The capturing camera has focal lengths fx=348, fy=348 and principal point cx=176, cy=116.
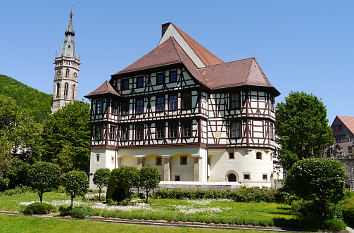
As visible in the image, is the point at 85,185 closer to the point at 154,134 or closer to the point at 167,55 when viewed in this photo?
the point at 154,134

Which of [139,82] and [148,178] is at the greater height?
[139,82]

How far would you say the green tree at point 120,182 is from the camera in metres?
25.2

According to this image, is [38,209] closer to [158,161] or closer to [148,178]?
[148,178]

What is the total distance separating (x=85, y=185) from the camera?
21484mm

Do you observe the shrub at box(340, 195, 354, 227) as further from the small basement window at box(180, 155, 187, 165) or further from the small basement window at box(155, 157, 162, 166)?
the small basement window at box(155, 157, 162, 166)

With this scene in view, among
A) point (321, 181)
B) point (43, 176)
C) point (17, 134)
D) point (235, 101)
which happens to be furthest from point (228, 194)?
point (17, 134)

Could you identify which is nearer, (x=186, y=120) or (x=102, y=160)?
(x=186, y=120)

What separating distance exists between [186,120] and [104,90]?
35.0ft

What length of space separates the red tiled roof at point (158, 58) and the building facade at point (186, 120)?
51mm

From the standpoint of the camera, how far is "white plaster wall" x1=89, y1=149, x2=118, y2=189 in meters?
38.9

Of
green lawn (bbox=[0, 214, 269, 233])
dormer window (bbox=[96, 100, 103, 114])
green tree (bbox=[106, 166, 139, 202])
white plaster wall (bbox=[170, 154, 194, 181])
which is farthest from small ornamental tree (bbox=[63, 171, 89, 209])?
dormer window (bbox=[96, 100, 103, 114])

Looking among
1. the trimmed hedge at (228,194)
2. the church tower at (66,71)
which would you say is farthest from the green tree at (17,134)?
the church tower at (66,71)

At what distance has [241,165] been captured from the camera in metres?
35.3

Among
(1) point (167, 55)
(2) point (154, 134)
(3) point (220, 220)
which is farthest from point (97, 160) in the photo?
(3) point (220, 220)
